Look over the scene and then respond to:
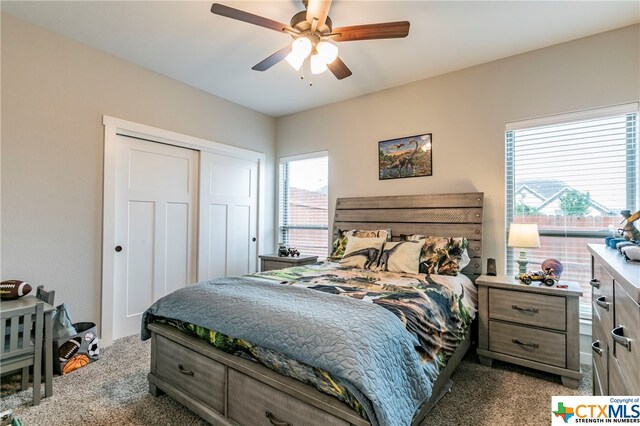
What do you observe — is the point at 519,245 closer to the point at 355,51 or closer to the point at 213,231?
the point at 355,51

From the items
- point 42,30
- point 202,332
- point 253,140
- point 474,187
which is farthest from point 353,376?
point 253,140

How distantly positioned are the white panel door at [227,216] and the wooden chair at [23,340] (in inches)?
70.1

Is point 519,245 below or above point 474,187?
below

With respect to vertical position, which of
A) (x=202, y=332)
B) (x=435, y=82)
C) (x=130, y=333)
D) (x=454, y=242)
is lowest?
(x=130, y=333)

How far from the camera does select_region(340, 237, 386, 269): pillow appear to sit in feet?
9.52

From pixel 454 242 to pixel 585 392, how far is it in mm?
1348

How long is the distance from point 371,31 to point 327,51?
1.01 feet

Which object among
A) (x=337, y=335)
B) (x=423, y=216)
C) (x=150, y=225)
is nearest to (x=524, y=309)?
(x=423, y=216)

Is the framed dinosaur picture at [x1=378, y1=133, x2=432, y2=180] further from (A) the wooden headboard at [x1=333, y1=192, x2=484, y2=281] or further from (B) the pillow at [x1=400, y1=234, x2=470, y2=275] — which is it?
(B) the pillow at [x1=400, y1=234, x2=470, y2=275]

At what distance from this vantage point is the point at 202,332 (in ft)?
5.76

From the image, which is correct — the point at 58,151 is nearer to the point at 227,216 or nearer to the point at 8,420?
the point at 227,216

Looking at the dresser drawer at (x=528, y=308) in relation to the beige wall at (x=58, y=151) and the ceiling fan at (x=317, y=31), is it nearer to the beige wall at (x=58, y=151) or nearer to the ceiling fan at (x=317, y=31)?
the ceiling fan at (x=317, y=31)

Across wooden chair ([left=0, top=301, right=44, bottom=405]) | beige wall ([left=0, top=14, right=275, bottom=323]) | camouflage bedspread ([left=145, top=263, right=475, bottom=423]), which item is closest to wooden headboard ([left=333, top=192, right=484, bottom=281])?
camouflage bedspread ([left=145, top=263, right=475, bottom=423])

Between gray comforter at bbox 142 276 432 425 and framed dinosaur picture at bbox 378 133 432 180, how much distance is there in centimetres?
217
